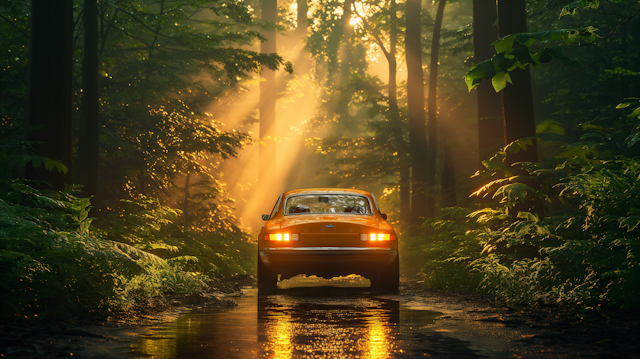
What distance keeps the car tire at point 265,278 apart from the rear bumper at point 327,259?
0.93 ft

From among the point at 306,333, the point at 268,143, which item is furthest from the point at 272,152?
the point at 306,333

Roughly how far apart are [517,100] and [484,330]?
627 cm

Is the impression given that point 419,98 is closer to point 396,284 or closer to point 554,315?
point 396,284

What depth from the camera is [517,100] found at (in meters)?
12.1

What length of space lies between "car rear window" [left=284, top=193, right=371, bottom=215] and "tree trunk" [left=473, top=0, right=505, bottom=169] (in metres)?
4.84

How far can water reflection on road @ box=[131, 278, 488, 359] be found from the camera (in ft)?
18.9

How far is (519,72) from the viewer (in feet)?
40.3

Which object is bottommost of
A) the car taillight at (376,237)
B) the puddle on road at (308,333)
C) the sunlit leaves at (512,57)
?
the puddle on road at (308,333)

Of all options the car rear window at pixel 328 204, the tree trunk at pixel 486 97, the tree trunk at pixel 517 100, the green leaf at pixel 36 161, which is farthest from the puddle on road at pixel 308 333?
the tree trunk at pixel 486 97

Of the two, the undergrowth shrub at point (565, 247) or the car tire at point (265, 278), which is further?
the car tire at point (265, 278)

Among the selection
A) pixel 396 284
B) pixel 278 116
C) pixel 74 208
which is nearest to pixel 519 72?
pixel 396 284

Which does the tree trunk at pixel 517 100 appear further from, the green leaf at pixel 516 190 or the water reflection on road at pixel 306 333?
the water reflection on road at pixel 306 333

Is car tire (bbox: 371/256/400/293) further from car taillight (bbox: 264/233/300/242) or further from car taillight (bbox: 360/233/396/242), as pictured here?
car taillight (bbox: 264/233/300/242)

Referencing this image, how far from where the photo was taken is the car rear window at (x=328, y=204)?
11664mm
